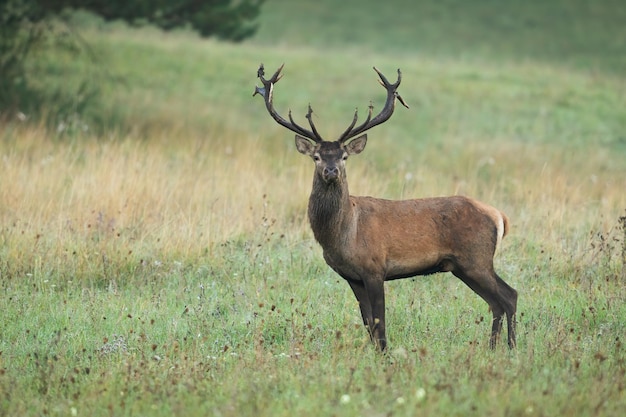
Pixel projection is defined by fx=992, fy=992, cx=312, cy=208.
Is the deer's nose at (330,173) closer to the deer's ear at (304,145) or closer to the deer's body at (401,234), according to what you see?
the deer's body at (401,234)

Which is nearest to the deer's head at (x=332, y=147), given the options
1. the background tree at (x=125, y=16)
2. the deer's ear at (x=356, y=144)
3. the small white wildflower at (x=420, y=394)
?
the deer's ear at (x=356, y=144)

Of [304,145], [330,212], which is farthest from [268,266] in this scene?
[330,212]

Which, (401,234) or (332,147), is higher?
(332,147)

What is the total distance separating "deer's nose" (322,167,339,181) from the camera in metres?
6.91

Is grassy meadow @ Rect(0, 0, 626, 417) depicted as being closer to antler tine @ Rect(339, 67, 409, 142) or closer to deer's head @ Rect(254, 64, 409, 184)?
deer's head @ Rect(254, 64, 409, 184)

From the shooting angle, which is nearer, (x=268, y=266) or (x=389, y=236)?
(x=389, y=236)

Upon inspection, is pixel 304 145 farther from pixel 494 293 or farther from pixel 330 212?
pixel 494 293

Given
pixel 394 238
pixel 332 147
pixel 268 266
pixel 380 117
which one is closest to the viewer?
pixel 332 147

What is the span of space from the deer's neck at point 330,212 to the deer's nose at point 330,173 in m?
0.18

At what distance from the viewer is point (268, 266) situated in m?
8.95

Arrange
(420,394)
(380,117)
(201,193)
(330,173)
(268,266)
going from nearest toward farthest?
(420,394), (330,173), (380,117), (268,266), (201,193)

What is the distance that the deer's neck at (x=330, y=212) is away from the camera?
7.06 metres

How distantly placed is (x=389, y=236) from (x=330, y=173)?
69 centimetres

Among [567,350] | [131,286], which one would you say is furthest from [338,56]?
[567,350]
